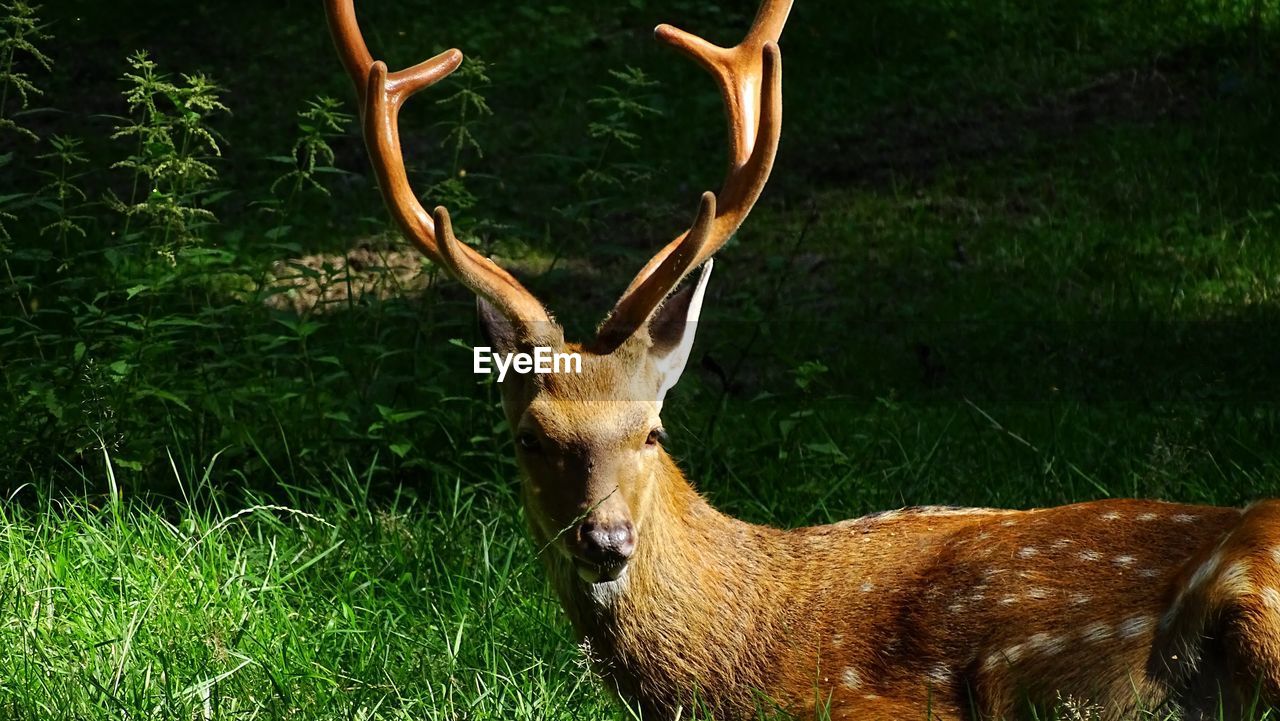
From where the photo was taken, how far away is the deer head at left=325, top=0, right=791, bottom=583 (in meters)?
3.94

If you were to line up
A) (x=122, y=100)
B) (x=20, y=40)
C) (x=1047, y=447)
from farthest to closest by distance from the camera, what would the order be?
1. (x=122, y=100)
2. (x=1047, y=447)
3. (x=20, y=40)

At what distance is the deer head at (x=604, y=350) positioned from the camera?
12.9 ft

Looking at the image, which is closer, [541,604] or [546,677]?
[546,677]

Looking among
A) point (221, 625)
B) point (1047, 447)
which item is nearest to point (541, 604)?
point (221, 625)

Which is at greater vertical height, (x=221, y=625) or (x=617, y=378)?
(x=617, y=378)

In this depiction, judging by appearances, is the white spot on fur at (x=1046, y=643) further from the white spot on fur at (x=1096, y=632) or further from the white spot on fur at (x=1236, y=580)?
the white spot on fur at (x=1236, y=580)

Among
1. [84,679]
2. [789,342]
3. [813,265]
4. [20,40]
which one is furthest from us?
[813,265]

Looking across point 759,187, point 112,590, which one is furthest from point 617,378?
point 112,590

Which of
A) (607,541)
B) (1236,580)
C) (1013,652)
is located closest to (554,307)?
(607,541)

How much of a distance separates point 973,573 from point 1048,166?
518 centimetres

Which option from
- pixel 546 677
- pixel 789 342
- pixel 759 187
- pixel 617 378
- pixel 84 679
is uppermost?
pixel 759 187

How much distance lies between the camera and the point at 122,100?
33.6 feet

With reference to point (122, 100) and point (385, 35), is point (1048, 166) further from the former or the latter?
point (122, 100)

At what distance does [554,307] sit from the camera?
300 inches
